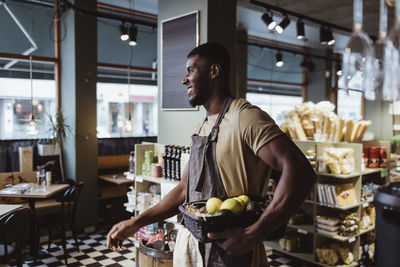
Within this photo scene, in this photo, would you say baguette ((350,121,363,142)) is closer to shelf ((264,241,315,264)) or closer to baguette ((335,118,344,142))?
baguette ((335,118,344,142))

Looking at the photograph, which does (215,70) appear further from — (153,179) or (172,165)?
(153,179)

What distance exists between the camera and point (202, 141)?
1630mm

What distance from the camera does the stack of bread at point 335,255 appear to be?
14.5 feet

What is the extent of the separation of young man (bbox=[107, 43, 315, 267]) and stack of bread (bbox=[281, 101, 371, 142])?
132 inches

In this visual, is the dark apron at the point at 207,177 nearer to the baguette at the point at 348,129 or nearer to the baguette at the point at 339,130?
the baguette at the point at 339,130

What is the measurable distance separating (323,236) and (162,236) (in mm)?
2405

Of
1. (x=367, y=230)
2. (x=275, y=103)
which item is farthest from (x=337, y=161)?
(x=275, y=103)

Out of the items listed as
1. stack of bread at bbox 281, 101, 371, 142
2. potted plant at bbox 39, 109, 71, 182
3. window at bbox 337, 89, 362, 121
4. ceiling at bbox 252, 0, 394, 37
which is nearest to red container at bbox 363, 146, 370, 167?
stack of bread at bbox 281, 101, 371, 142

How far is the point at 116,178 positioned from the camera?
6.30 metres

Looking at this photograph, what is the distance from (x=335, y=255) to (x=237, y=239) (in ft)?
12.0

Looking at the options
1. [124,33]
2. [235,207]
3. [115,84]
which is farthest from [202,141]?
[115,84]

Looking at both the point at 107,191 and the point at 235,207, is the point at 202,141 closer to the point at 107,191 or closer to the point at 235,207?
the point at 235,207

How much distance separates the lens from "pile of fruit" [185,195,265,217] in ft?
4.40

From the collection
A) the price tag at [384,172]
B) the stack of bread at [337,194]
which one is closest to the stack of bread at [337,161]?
the stack of bread at [337,194]
